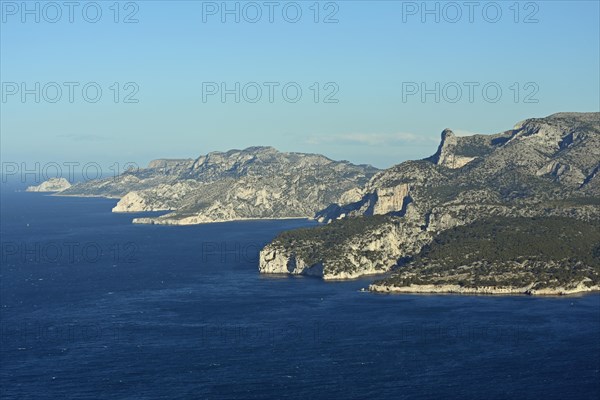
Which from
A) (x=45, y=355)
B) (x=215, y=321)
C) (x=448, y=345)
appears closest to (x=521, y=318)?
(x=448, y=345)

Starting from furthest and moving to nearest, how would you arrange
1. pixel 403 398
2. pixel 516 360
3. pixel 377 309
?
pixel 377 309 → pixel 516 360 → pixel 403 398

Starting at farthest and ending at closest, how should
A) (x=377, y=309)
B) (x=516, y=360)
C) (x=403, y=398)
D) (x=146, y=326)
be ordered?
(x=377, y=309)
(x=146, y=326)
(x=516, y=360)
(x=403, y=398)

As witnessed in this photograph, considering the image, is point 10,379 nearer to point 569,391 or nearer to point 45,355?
point 45,355

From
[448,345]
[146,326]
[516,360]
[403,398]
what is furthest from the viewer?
[146,326]

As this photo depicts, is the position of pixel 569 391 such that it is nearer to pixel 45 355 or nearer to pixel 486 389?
pixel 486 389

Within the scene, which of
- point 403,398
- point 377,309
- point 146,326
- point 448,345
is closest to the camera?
point 403,398

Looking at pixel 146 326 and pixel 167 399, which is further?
pixel 146 326

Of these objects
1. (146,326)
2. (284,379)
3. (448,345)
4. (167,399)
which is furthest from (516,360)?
(146,326)

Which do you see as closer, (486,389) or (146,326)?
(486,389)
